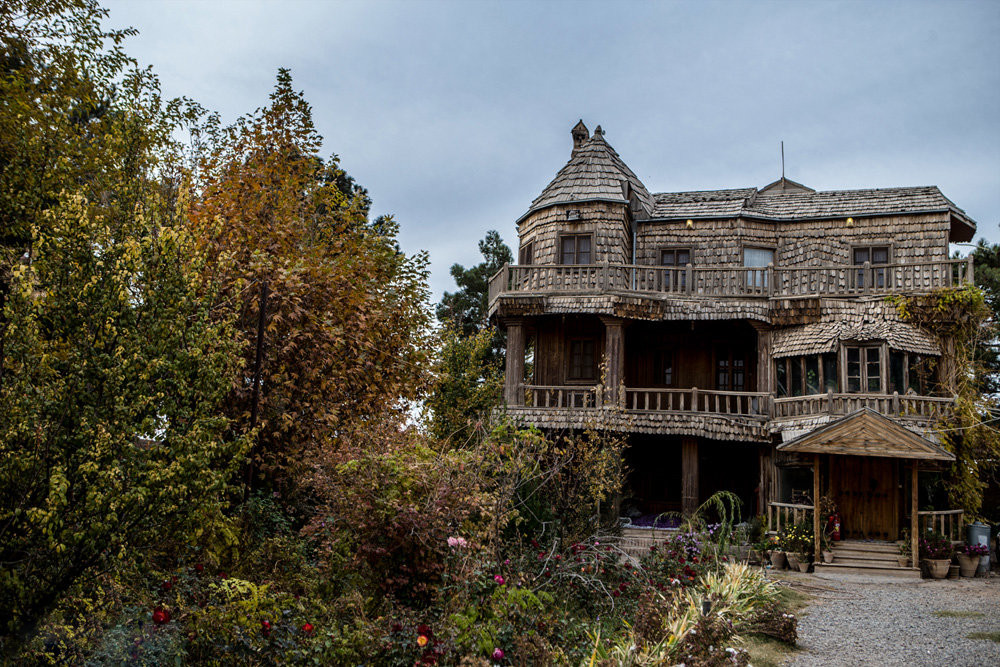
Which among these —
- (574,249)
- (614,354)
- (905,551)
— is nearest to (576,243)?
(574,249)

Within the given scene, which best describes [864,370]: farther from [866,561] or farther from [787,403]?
[866,561]

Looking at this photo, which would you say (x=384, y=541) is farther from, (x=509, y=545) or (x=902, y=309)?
(x=902, y=309)

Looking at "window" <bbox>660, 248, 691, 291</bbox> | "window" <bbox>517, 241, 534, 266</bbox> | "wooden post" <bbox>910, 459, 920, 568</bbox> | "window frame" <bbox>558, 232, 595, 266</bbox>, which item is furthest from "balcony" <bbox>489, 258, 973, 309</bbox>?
"wooden post" <bbox>910, 459, 920, 568</bbox>

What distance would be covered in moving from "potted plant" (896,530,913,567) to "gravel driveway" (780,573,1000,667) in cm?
83

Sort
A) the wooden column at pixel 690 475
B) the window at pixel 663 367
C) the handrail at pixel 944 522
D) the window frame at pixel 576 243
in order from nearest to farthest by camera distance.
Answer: the handrail at pixel 944 522, the wooden column at pixel 690 475, the window frame at pixel 576 243, the window at pixel 663 367

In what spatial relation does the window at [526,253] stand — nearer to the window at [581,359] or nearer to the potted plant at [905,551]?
the window at [581,359]

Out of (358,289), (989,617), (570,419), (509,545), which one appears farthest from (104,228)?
(570,419)

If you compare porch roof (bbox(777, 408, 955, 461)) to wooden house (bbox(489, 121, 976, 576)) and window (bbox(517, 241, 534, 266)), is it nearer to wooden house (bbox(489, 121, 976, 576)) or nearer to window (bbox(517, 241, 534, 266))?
wooden house (bbox(489, 121, 976, 576))

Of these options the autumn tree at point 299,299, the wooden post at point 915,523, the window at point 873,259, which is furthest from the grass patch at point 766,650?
the window at point 873,259

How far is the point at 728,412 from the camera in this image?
67.8ft

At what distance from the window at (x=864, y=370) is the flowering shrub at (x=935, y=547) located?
4.12 metres

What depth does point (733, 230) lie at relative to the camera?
2384 centimetres

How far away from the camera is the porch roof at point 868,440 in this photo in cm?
1605

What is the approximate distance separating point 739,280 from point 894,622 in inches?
A: 491
